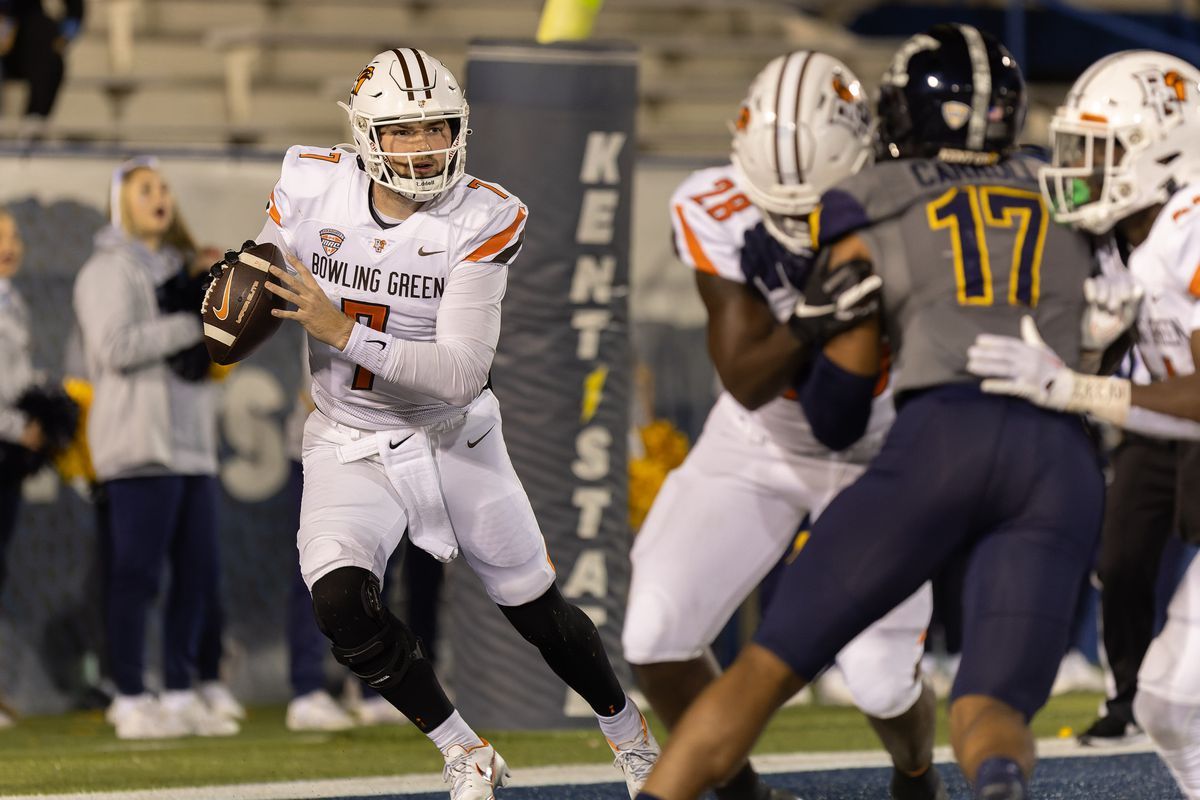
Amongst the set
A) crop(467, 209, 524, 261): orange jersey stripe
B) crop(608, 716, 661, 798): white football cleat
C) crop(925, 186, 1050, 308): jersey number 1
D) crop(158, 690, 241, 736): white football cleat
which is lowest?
crop(158, 690, 241, 736): white football cleat

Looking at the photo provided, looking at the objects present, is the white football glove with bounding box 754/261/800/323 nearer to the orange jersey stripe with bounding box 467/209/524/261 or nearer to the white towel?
the orange jersey stripe with bounding box 467/209/524/261

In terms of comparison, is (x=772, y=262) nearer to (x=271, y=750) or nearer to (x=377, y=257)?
(x=377, y=257)

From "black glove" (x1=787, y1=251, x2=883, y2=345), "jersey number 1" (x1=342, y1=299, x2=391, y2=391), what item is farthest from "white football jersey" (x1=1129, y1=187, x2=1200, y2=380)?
"jersey number 1" (x1=342, y1=299, x2=391, y2=391)

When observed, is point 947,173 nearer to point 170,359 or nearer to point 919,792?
point 919,792

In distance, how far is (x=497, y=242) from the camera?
13.1ft

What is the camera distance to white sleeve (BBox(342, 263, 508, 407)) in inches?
146

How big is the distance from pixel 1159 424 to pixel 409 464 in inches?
63.3

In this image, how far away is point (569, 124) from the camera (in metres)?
5.58

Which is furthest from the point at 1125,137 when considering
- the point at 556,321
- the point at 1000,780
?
the point at 556,321

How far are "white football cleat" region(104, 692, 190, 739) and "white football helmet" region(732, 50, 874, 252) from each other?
2951 mm

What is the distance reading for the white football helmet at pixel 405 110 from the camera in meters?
3.95

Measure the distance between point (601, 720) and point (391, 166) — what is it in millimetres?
1340

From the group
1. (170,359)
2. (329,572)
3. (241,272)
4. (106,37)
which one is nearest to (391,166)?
(241,272)

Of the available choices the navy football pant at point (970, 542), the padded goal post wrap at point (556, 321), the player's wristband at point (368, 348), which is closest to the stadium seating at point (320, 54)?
the padded goal post wrap at point (556, 321)
